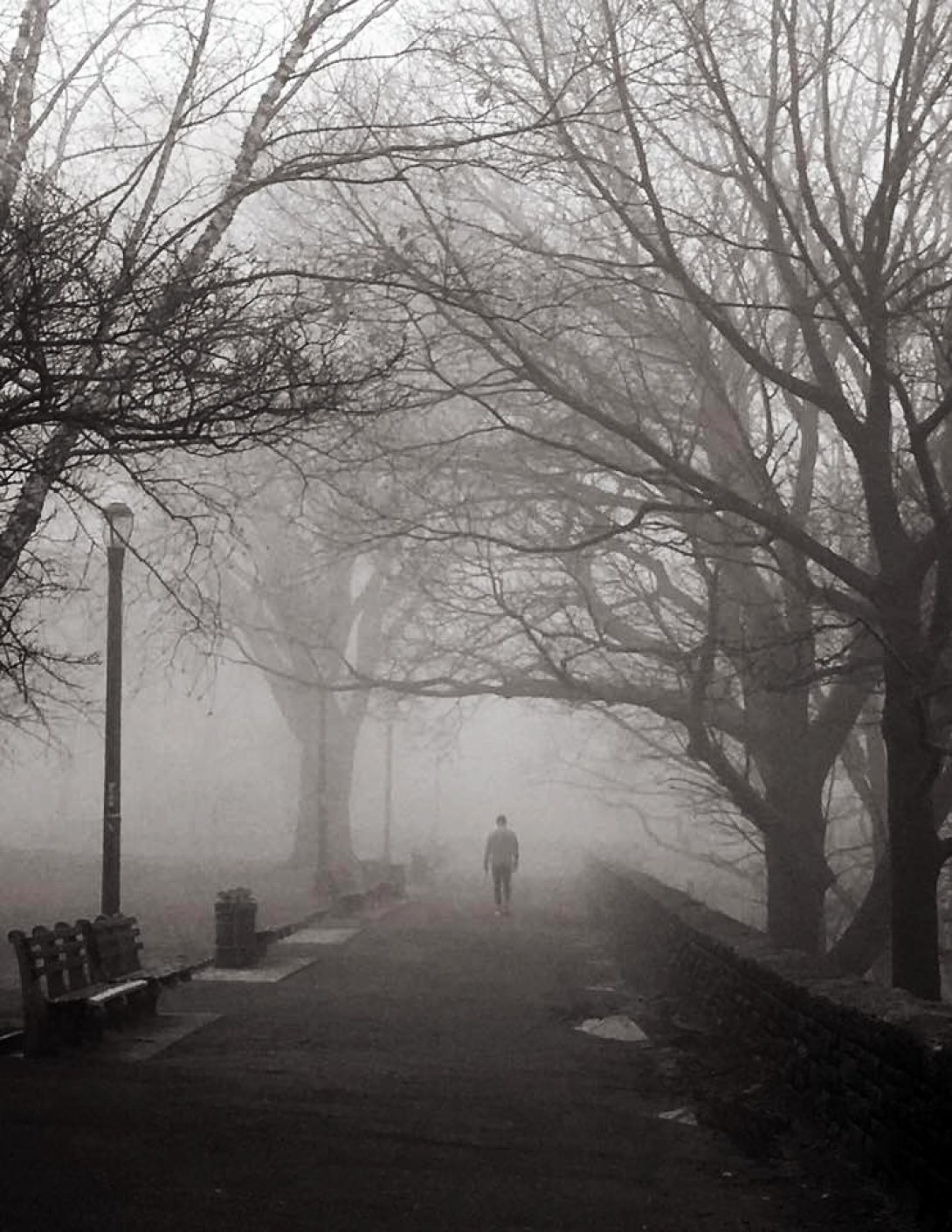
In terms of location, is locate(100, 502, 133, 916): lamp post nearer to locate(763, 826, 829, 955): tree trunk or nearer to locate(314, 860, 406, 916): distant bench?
locate(763, 826, 829, 955): tree trunk

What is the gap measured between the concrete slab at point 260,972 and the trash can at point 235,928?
12 cm

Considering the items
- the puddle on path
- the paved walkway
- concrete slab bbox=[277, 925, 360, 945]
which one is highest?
concrete slab bbox=[277, 925, 360, 945]

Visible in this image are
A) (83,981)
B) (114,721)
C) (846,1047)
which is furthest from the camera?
(114,721)

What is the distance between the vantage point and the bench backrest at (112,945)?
517 inches

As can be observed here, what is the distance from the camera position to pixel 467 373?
64.0ft

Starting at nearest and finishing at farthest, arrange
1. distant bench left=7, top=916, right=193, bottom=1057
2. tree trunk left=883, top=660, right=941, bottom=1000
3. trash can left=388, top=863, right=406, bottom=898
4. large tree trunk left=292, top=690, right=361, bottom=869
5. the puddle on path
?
distant bench left=7, top=916, right=193, bottom=1057 < tree trunk left=883, top=660, right=941, bottom=1000 < the puddle on path < trash can left=388, top=863, right=406, bottom=898 < large tree trunk left=292, top=690, right=361, bottom=869

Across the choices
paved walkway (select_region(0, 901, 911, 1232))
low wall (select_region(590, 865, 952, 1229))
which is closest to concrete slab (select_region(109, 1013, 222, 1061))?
paved walkway (select_region(0, 901, 911, 1232))

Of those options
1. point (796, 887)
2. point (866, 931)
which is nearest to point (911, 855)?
point (866, 931)

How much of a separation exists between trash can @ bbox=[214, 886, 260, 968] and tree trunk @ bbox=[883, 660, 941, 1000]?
8814 mm

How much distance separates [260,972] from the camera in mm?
18141

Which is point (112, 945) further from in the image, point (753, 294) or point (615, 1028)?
point (753, 294)

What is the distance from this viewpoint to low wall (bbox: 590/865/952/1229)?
6918 mm

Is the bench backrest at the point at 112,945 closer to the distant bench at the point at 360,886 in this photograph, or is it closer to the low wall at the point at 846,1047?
the low wall at the point at 846,1047

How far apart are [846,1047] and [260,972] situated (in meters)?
10.9
